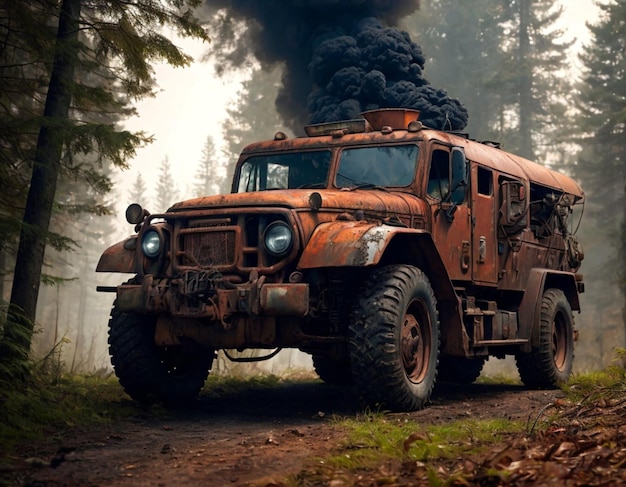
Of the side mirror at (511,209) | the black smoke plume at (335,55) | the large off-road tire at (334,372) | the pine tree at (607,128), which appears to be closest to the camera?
the side mirror at (511,209)

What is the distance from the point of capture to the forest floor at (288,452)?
4500 millimetres

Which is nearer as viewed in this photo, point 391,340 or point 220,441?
point 220,441

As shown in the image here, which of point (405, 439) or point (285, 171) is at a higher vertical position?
point (285, 171)

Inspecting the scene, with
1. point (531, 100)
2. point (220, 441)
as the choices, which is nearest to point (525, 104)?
point (531, 100)

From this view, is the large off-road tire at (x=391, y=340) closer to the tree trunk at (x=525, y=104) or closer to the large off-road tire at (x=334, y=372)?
the large off-road tire at (x=334, y=372)

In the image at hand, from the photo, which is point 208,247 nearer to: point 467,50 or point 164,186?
point 467,50

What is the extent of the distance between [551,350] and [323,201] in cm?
447

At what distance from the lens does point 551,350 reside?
10.7 meters

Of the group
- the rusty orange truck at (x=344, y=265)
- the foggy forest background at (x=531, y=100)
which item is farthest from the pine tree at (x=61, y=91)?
the foggy forest background at (x=531, y=100)

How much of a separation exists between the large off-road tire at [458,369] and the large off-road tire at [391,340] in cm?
435

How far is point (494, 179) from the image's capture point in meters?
10.1

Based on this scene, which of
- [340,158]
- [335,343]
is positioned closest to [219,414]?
[335,343]

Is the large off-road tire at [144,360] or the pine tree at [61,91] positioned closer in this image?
the large off-road tire at [144,360]

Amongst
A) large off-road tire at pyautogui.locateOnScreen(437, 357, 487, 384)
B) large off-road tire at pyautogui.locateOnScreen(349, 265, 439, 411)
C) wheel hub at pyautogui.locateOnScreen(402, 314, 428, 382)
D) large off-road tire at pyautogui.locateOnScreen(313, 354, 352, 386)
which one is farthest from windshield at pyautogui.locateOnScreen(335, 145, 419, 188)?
large off-road tire at pyautogui.locateOnScreen(437, 357, 487, 384)
